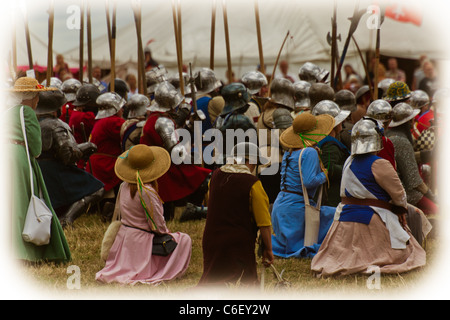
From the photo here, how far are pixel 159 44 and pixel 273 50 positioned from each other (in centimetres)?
296

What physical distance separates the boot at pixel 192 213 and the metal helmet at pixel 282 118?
146cm

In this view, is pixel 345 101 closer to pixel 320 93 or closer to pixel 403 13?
pixel 320 93

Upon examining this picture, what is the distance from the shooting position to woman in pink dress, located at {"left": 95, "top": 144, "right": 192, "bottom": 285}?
20.1ft

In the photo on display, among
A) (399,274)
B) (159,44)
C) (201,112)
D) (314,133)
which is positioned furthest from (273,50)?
(399,274)

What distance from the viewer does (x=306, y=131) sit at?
6980mm

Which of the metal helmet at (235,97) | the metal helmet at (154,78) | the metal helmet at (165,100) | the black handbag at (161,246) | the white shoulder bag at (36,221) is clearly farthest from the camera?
the metal helmet at (154,78)

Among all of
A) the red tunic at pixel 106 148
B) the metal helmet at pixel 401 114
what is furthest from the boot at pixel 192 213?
the metal helmet at pixel 401 114

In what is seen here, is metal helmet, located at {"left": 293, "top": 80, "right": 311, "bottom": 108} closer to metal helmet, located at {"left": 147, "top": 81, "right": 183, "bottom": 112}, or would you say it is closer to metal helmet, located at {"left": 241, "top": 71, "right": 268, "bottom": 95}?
metal helmet, located at {"left": 241, "top": 71, "right": 268, "bottom": 95}

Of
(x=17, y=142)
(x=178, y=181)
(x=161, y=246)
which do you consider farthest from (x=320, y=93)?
(x=17, y=142)

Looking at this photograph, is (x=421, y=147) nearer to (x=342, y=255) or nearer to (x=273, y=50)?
(x=342, y=255)

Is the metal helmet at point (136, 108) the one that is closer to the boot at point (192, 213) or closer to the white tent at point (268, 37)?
the boot at point (192, 213)

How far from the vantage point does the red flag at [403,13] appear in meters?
17.5

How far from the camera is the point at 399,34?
17.3m

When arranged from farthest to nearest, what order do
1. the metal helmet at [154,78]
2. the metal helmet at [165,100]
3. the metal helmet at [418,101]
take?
the metal helmet at [154,78] < the metal helmet at [418,101] < the metal helmet at [165,100]
